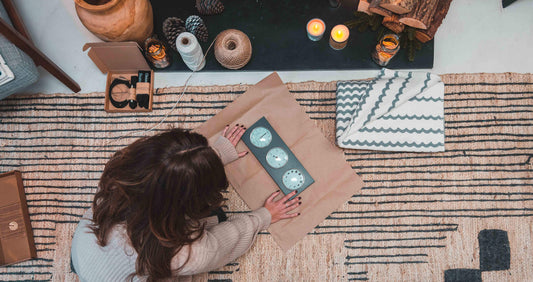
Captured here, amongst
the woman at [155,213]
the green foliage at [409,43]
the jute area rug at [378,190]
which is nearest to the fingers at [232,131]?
the jute area rug at [378,190]

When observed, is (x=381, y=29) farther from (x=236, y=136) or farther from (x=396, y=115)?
(x=236, y=136)

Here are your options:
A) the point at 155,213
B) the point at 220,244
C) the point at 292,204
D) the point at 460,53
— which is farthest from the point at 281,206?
the point at 460,53

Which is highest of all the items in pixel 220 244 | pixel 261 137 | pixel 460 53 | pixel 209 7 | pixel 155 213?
pixel 209 7

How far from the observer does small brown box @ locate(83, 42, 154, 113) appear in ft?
3.42

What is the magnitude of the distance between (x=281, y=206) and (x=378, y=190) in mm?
373

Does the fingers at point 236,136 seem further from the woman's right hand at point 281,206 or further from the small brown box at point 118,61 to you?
the small brown box at point 118,61

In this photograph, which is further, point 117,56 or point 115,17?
point 117,56

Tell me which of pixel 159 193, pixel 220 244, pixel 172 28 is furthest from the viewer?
pixel 172 28

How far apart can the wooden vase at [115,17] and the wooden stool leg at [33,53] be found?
0.22m

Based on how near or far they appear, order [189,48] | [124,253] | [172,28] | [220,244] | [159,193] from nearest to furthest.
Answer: [159,193]
[124,253]
[220,244]
[189,48]
[172,28]

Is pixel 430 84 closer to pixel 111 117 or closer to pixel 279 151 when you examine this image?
pixel 279 151

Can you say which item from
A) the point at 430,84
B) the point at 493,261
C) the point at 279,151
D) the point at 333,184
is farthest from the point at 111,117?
the point at 493,261

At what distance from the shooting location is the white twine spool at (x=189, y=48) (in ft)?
3.39

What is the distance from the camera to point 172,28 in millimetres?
1133
